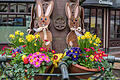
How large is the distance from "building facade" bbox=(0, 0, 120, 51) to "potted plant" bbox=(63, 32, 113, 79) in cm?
827

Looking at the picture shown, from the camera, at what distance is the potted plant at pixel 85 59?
2354mm

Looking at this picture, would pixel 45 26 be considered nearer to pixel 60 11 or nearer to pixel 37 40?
pixel 60 11

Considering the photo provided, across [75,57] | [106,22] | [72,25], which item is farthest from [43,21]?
[106,22]

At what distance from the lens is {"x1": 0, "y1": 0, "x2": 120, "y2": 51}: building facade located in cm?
1062

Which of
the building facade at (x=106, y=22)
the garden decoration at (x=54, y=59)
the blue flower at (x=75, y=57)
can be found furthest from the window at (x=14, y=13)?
the blue flower at (x=75, y=57)

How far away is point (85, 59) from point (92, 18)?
11232 millimetres

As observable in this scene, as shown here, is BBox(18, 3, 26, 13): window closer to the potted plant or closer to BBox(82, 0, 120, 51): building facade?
BBox(82, 0, 120, 51): building facade

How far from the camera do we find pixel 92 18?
13.3 meters

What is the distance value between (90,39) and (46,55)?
0.65 metres

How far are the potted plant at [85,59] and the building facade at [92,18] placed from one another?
8.27 metres

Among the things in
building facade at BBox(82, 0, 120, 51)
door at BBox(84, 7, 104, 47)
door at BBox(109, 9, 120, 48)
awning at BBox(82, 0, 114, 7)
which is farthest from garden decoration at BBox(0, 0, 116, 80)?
door at BBox(109, 9, 120, 48)

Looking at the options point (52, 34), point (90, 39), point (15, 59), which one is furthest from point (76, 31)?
point (15, 59)

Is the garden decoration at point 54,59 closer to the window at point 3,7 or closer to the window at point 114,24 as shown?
the window at point 3,7

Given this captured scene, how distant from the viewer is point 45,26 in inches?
136
